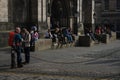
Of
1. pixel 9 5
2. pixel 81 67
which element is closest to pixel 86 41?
pixel 9 5

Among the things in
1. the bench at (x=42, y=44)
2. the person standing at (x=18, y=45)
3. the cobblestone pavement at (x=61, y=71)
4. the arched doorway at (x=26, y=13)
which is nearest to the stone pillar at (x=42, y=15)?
the arched doorway at (x=26, y=13)

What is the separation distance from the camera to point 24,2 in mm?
29688

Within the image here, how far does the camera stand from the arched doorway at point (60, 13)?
125 feet

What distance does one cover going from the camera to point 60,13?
128 feet

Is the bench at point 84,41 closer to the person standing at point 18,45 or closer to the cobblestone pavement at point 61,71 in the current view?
the cobblestone pavement at point 61,71

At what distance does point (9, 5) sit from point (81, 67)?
467 inches

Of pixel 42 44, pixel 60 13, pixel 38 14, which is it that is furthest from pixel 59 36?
pixel 60 13

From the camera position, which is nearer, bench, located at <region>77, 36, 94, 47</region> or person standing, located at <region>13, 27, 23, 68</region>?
person standing, located at <region>13, 27, 23, 68</region>

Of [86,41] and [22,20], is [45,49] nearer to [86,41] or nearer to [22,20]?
[22,20]

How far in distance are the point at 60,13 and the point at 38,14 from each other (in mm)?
9248

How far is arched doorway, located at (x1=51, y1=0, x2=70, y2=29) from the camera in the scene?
38125mm

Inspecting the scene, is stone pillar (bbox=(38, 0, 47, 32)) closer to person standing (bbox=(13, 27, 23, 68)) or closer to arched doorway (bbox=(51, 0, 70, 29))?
arched doorway (bbox=(51, 0, 70, 29))

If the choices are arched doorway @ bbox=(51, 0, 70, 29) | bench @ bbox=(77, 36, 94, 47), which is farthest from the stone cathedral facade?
bench @ bbox=(77, 36, 94, 47)

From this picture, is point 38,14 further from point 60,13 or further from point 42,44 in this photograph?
point 60,13
